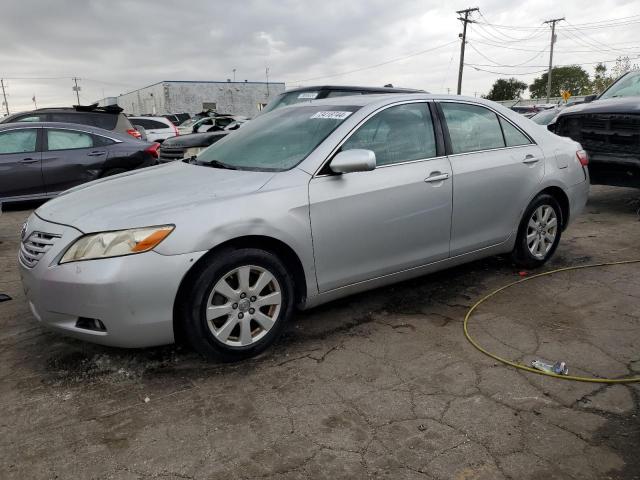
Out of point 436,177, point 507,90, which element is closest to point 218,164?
point 436,177

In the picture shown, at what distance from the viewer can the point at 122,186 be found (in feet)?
11.2

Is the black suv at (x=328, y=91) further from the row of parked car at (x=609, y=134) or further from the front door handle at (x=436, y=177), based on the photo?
the front door handle at (x=436, y=177)

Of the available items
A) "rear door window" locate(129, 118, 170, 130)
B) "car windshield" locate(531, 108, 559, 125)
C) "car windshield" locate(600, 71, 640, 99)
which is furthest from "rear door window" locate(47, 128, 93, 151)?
"car windshield" locate(531, 108, 559, 125)

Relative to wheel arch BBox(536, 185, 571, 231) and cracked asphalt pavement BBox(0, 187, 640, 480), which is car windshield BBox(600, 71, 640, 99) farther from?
cracked asphalt pavement BBox(0, 187, 640, 480)

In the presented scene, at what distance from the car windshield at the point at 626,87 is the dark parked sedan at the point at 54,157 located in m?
7.46

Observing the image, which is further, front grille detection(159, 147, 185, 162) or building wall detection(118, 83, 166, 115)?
building wall detection(118, 83, 166, 115)

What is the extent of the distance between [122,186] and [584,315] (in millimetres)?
3374

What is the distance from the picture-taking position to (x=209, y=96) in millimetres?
61281

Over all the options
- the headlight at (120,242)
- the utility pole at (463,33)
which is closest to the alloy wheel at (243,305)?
the headlight at (120,242)

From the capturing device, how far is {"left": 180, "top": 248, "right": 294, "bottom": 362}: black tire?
288cm

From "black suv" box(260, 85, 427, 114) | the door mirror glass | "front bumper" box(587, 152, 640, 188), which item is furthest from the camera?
"black suv" box(260, 85, 427, 114)

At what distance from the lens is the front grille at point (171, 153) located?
9.84 metres

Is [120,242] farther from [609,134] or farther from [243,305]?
[609,134]

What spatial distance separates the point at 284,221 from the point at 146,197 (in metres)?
Result: 0.83
